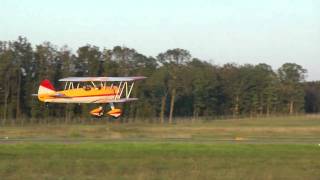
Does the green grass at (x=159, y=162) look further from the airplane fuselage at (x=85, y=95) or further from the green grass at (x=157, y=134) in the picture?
the green grass at (x=157, y=134)

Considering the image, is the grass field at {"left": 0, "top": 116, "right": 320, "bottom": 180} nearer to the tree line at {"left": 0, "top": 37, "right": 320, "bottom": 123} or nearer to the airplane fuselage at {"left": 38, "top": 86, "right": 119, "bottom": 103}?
the airplane fuselage at {"left": 38, "top": 86, "right": 119, "bottom": 103}

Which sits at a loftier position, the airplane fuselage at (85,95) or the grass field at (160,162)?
the airplane fuselage at (85,95)

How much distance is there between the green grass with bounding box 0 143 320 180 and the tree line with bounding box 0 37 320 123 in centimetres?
4901

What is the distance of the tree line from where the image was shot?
104750mm

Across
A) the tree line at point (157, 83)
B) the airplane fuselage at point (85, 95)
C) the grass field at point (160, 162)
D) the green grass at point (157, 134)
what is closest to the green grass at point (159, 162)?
the grass field at point (160, 162)

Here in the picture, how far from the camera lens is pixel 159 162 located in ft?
113

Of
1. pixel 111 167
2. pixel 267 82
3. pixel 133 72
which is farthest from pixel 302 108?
pixel 111 167

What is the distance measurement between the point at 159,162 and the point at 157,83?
3527 inches

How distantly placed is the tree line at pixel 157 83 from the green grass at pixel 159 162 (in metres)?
49.0

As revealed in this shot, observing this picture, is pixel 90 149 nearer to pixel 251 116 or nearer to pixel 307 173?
pixel 307 173

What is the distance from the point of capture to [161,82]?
417ft

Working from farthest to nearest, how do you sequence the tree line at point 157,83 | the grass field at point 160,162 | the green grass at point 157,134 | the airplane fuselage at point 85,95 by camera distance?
the tree line at point 157,83, the green grass at point 157,134, the airplane fuselage at point 85,95, the grass field at point 160,162

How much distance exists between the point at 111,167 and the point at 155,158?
7.24 meters

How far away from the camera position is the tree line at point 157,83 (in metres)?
105
